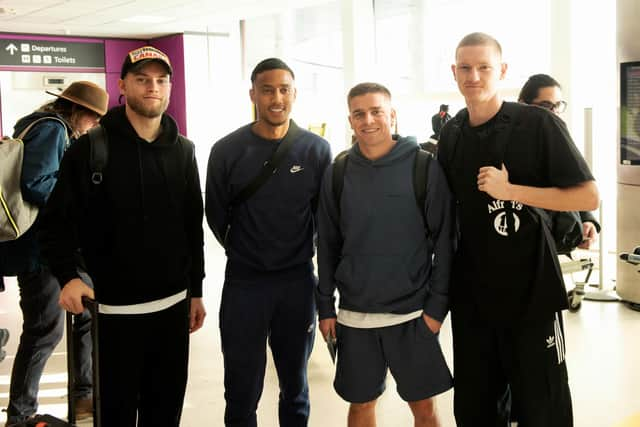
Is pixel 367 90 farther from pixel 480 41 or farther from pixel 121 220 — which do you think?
pixel 121 220

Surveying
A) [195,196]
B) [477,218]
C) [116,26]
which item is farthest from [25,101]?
[477,218]

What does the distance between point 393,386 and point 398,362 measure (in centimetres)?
162

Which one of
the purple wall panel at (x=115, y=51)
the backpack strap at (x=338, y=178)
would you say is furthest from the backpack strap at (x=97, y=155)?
the purple wall panel at (x=115, y=51)

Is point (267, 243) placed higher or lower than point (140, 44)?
lower

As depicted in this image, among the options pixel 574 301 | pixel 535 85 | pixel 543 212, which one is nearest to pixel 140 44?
pixel 574 301

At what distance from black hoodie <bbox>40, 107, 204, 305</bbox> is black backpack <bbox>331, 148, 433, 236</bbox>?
570 mm

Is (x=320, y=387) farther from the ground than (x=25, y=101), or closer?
closer

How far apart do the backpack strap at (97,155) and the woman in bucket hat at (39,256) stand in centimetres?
82

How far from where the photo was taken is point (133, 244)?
2406 millimetres

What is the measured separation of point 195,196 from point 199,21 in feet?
30.0

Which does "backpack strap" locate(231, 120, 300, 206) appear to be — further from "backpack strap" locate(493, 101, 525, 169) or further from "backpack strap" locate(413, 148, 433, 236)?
"backpack strap" locate(493, 101, 525, 169)

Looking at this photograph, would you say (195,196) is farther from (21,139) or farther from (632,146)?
(632,146)

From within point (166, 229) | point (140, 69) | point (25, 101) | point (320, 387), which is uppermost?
point (25, 101)

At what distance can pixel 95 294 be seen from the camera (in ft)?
8.10
